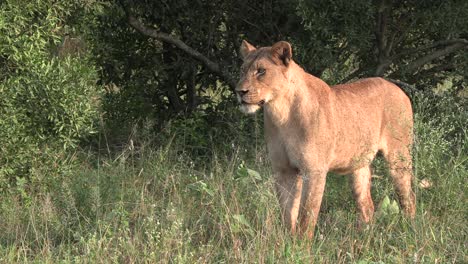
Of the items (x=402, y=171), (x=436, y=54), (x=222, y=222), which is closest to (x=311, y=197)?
(x=222, y=222)

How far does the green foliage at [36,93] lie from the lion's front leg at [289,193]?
78.0 inches

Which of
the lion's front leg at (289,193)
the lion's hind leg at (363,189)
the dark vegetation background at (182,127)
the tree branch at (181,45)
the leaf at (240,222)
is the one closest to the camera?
the leaf at (240,222)

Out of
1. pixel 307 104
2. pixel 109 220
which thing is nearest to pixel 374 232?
pixel 307 104

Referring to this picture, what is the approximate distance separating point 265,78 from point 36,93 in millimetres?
2177

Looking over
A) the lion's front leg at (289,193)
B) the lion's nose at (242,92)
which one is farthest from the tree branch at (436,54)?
the lion's nose at (242,92)

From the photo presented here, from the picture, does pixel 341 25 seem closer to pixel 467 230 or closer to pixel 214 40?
pixel 214 40

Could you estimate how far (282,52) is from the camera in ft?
19.0

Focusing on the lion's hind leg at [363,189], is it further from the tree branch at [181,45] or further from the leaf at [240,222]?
the tree branch at [181,45]

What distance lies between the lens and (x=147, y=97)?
30.6 feet

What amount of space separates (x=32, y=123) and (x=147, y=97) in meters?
2.34

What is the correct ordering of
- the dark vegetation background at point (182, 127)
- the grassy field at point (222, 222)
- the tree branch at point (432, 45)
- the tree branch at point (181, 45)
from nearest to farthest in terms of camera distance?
the grassy field at point (222, 222) < the dark vegetation background at point (182, 127) < the tree branch at point (432, 45) < the tree branch at point (181, 45)

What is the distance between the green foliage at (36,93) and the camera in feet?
22.3

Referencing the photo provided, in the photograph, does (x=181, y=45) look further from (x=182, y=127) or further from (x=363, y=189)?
(x=363, y=189)

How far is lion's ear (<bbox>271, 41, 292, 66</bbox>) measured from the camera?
18.9 ft
